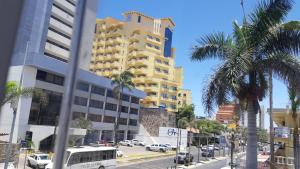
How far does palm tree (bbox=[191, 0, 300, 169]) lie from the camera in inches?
372

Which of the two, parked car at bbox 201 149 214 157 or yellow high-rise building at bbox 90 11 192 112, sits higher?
yellow high-rise building at bbox 90 11 192 112

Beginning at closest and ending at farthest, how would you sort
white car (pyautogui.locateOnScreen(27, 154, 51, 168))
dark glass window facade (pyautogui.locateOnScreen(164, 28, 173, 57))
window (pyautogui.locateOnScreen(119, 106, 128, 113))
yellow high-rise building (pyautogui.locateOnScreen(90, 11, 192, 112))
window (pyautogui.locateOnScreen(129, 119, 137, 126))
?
white car (pyautogui.locateOnScreen(27, 154, 51, 168)) < window (pyautogui.locateOnScreen(119, 106, 128, 113)) < window (pyautogui.locateOnScreen(129, 119, 137, 126)) < yellow high-rise building (pyautogui.locateOnScreen(90, 11, 192, 112)) < dark glass window facade (pyautogui.locateOnScreen(164, 28, 173, 57))

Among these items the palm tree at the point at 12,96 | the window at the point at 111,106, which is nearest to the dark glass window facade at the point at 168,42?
the window at the point at 111,106

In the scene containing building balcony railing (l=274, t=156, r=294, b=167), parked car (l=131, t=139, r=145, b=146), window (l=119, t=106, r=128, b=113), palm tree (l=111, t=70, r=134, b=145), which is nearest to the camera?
building balcony railing (l=274, t=156, r=294, b=167)

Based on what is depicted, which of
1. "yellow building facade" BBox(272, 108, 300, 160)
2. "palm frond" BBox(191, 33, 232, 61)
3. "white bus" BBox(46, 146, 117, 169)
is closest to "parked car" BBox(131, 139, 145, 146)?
"yellow building facade" BBox(272, 108, 300, 160)

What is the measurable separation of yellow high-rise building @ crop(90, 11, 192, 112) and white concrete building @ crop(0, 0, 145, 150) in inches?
343

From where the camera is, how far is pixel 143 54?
7362cm

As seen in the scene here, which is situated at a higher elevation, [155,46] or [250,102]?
[155,46]

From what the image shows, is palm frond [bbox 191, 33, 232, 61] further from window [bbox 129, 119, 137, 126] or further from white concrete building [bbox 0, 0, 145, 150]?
window [bbox 129, 119, 137, 126]

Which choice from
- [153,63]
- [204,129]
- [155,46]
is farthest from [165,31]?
[204,129]

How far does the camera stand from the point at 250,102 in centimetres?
993

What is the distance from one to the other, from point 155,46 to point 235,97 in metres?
69.4

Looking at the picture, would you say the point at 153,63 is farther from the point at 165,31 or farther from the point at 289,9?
the point at 289,9

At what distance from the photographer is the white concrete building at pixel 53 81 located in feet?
5.22
